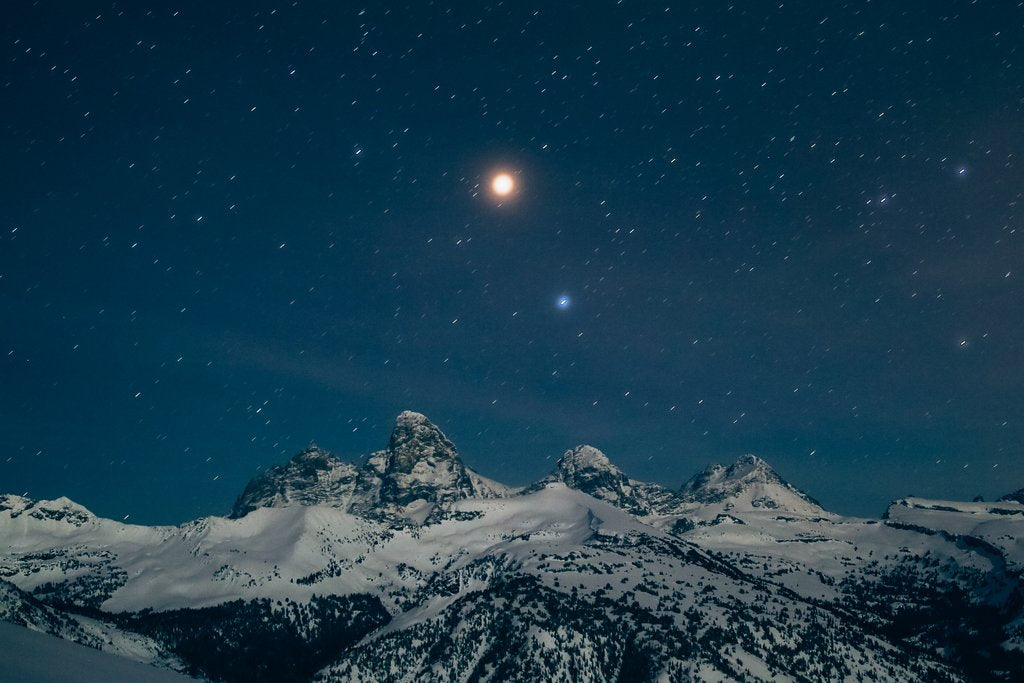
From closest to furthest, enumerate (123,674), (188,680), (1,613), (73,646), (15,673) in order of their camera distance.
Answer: (15,673)
(123,674)
(73,646)
(188,680)
(1,613)

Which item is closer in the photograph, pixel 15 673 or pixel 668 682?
pixel 15 673

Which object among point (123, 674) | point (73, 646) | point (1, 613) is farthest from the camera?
point (1, 613)

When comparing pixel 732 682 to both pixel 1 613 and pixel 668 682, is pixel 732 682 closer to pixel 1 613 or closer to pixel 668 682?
pixel 668 682

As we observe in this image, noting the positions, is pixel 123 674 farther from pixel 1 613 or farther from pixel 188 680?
pixel 1 613

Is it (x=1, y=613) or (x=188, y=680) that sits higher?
(x=188, y=680)

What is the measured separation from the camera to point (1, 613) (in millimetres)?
198125

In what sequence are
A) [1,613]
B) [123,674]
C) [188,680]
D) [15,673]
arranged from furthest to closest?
[1,613] → [188,680] → [123,674] → [15,673]

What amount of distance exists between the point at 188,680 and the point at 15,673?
175 inches

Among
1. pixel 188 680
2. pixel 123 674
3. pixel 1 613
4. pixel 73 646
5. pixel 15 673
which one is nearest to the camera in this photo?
pixel 15 673

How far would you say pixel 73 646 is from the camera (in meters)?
13.4

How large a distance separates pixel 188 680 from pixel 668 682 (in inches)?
8813

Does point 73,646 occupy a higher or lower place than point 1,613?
higher

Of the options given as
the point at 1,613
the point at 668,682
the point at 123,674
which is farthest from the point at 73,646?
the point at 1,613

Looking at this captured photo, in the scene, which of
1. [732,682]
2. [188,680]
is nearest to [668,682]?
[732,682]
